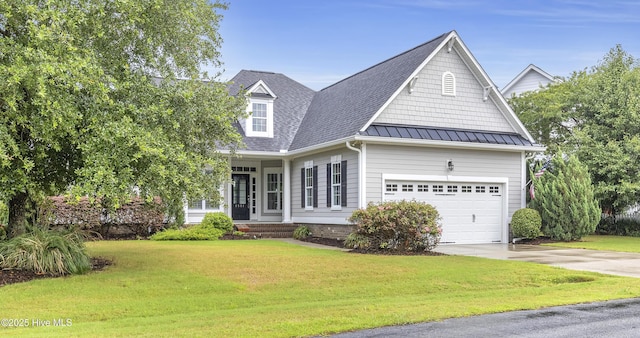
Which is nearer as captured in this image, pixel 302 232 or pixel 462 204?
pixel 462 204

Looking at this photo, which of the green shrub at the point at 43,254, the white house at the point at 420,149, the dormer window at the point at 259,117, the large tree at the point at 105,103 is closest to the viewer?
the large tree at the point at 105,103

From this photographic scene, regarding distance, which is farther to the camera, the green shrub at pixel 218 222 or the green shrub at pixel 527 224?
the green shrub at pixel 218 222

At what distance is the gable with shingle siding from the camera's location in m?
18.8

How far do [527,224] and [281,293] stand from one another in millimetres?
12411

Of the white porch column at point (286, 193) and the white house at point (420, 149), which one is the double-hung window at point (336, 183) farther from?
the white porch column at point (286, 193)

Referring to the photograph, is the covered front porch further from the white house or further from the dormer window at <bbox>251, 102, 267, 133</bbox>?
the dormer window at <bbox>251, 102, 267, 133</bbox>

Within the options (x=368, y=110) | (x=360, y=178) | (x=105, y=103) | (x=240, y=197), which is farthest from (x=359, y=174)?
(x=105, y=103)

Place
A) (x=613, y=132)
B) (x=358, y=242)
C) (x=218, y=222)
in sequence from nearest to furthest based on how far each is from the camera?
(x=358, y=242), (x=218, y=222), (x=613, y=132)

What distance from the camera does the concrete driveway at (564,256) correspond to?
39.9 feet

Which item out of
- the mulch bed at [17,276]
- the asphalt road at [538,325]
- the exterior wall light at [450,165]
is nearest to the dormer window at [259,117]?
the exterior wall light at [450,165]

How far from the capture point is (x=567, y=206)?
63.9ft

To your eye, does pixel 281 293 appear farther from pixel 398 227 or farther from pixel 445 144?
pixel 445 144

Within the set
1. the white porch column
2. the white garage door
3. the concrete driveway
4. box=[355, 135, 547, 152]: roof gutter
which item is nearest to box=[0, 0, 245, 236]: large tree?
box=[355, 135, 547, 152]: roof gutter

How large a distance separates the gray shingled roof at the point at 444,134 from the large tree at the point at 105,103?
22.0ft
